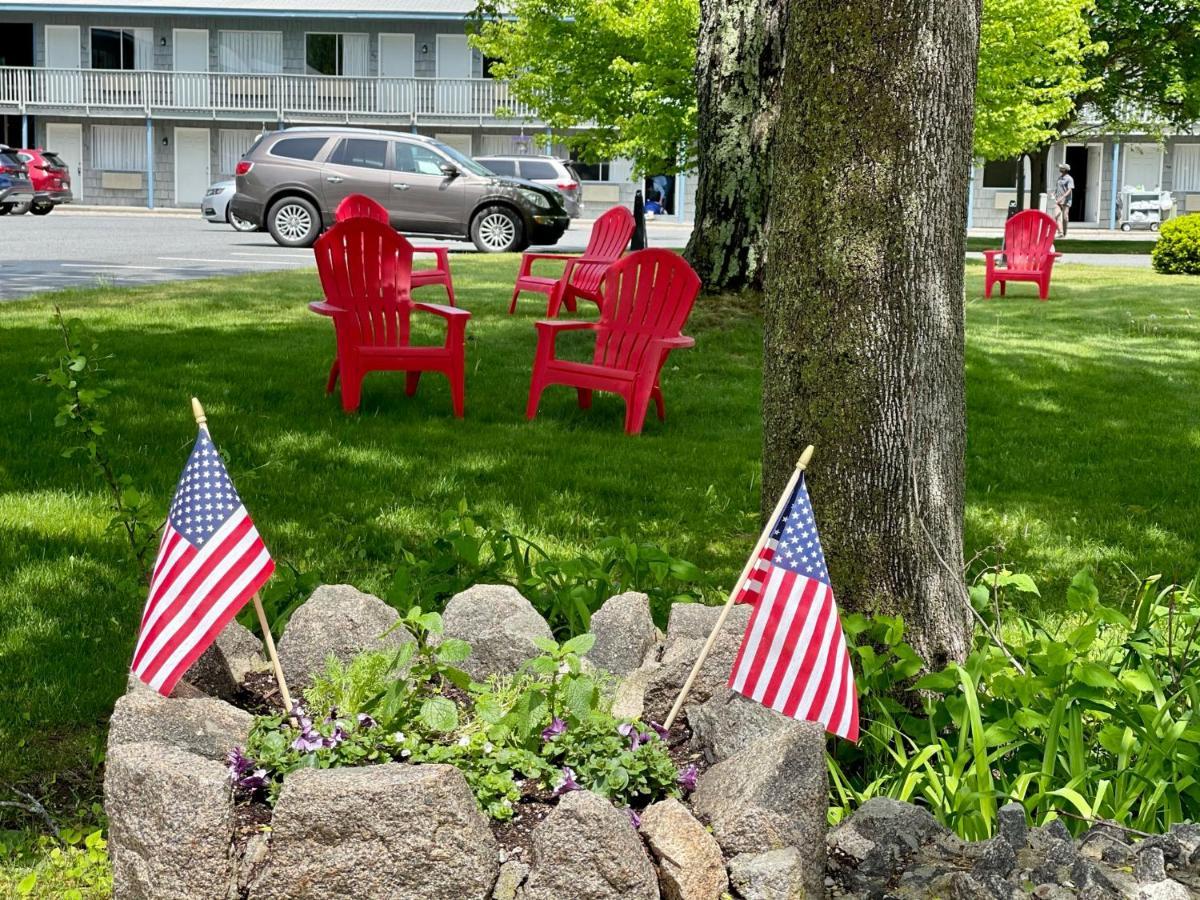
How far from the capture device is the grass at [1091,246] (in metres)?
30.2

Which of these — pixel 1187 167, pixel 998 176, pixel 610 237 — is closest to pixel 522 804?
pixel 610 237

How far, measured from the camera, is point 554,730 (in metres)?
2.78

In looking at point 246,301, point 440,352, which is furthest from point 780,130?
point 246,301

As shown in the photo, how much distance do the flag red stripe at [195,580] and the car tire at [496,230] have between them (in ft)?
67.8

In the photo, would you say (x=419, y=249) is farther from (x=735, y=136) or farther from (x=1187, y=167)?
(x=1187, y=167)

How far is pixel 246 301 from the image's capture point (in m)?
12.6

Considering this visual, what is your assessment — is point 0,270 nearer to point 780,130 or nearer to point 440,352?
point 440,352

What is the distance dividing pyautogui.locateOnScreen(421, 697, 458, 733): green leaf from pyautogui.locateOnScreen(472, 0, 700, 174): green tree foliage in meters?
17.3

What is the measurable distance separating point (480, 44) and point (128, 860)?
2508 centimetres

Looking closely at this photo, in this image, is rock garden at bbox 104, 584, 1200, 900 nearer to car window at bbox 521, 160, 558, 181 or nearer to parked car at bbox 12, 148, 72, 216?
car window at bbox 521, 160, 558, 181

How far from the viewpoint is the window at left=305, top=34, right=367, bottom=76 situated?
4416 cm

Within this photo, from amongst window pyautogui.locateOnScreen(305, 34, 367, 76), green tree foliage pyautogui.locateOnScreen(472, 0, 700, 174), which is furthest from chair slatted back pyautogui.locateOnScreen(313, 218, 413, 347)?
window pyautogui.locateOnScreen(305, 34, 367, 76)

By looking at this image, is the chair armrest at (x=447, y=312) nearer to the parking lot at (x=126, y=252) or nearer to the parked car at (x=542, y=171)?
the parking lot at (x=126, y=252)

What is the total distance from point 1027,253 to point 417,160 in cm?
1057
